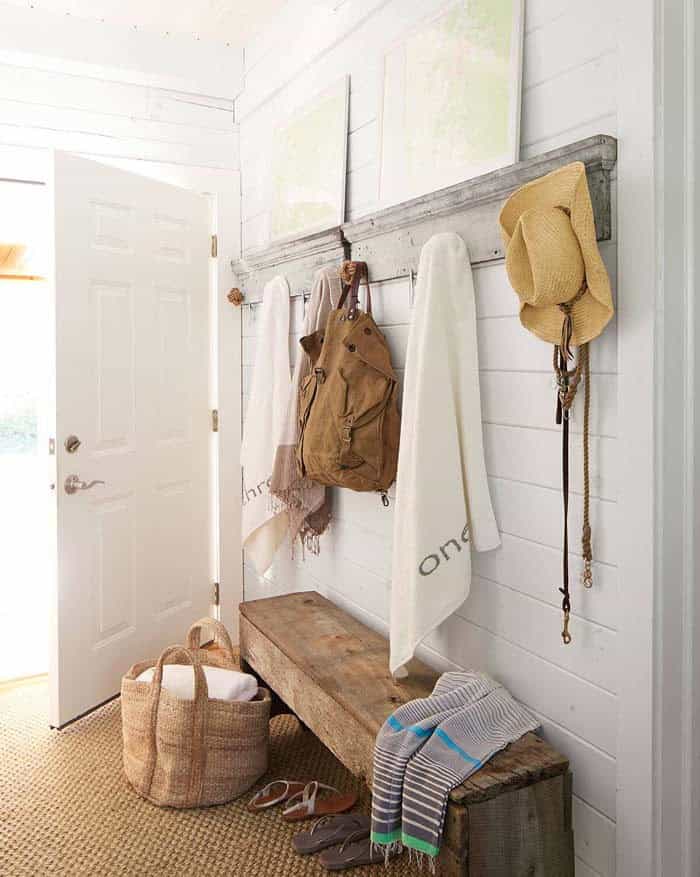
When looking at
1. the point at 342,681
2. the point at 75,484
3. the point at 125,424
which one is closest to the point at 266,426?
the point at 125,424

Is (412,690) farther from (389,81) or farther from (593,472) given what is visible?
(389,81)

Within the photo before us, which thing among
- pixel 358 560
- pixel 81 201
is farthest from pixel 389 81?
pixel 358 560

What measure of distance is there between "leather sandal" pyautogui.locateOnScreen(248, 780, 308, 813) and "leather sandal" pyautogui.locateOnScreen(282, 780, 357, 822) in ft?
0.06

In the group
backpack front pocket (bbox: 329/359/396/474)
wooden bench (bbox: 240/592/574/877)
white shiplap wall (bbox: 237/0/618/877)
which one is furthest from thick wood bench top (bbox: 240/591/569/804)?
backpack front pocket (bbox: 329/359/396/474)

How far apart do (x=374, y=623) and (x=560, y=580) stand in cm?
86

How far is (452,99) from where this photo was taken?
74.6 inches

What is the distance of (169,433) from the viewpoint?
308 cm

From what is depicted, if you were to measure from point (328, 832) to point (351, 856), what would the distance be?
4.7 inches

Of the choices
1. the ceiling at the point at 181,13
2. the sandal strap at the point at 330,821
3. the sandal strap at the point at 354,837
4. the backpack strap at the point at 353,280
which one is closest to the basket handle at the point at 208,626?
the sandal strap at the point at 330,821

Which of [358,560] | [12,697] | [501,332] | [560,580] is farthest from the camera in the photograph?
[12,697]

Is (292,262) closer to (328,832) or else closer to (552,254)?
(552,254)

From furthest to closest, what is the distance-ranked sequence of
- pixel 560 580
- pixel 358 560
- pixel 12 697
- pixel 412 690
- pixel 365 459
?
pixel 12 697, pixel 358 560, pixel 365 459, pixel 412 690, pixel 560 580

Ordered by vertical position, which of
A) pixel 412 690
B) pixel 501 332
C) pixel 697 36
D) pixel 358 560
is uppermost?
pixel 697 36

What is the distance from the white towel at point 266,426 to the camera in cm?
268
